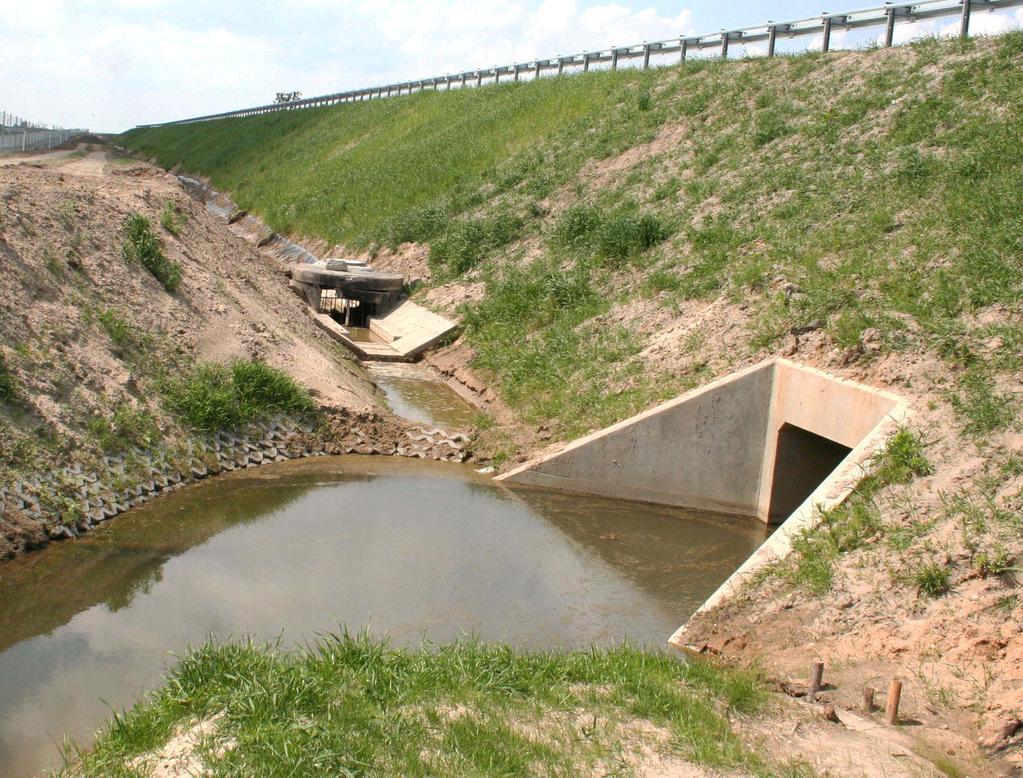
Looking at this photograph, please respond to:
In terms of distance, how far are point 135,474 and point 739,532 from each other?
7.21 m

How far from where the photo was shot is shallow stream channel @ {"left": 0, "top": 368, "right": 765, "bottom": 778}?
324 inches

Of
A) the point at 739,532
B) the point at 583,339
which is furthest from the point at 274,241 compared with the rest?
the point at 739,532

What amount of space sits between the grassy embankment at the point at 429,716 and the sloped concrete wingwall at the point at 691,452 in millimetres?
6134

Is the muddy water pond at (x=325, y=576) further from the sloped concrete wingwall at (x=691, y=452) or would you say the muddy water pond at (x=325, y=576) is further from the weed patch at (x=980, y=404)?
the weed patch at (x=980, y=404)

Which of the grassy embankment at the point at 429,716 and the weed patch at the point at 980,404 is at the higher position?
the weed patch at the point at 980,404

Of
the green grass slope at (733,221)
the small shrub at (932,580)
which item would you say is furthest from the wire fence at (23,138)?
the small shrub at (932,580)

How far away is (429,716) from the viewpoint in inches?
256

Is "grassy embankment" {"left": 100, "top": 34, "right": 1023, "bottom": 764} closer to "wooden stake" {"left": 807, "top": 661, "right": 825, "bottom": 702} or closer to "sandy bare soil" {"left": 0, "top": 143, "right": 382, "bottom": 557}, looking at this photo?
"wooden stake" {"left": 807, "top": 661, "right": 825, "bottom": 702}

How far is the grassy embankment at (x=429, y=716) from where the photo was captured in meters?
6.07

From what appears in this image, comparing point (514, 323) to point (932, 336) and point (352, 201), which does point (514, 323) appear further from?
point (352, 201)

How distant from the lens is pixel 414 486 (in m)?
13.7

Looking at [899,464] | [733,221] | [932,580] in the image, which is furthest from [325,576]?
[733,221]

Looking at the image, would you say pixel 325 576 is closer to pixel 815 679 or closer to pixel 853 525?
pixel 815 679

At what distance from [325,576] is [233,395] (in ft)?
16.9
